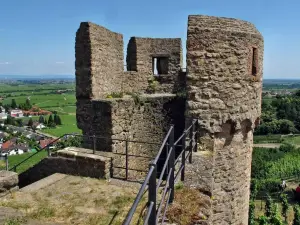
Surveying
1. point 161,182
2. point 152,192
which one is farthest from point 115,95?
point 152,192

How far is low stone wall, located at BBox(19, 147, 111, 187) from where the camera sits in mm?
7188

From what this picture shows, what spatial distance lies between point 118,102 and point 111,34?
276 cm

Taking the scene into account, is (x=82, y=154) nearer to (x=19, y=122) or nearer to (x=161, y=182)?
(x=161, y=182)

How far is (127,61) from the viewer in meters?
12.3

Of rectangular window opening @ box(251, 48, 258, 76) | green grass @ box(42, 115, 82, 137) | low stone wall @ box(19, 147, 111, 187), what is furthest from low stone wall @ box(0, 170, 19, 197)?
green grass @ box(42, 115, 82, 137)

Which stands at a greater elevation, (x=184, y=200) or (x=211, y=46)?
(x=211, y=46)

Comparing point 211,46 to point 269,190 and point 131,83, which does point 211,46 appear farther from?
point 269,190

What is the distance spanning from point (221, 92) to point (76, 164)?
3861 millimetres

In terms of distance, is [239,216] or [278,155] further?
[278,155]

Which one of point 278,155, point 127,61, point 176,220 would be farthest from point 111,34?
point 278,155

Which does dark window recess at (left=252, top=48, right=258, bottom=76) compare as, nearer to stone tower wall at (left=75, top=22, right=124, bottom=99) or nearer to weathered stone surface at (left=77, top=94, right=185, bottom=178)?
weathered stone surface at (left=77, top=94, right=185, bottom=178)

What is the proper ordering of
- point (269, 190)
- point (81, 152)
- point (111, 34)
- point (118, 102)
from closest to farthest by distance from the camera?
point (81, 152), point (118, 102), point (111, 34), point (269, 190)

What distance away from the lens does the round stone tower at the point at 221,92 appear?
24.1 feet

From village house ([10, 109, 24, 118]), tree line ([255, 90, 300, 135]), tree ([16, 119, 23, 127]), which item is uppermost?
tree line ([255, 90, 300, 135])
